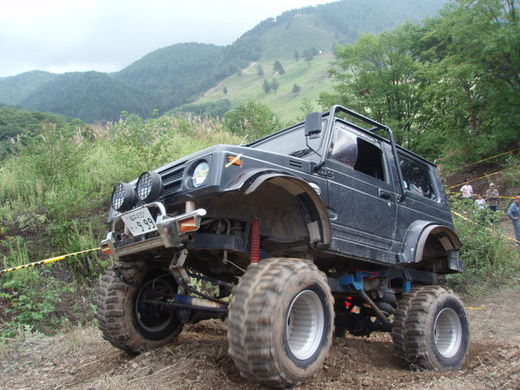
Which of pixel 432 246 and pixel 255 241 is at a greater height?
pixel 255 241

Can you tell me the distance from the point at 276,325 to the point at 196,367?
1.08 m

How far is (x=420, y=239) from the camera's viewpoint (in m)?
4.70

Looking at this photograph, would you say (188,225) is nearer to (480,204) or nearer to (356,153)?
(356,153)

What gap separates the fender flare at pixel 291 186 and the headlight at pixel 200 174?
0.76ft

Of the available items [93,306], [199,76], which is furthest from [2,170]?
[199,76]

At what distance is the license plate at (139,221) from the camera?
3383 millimetres

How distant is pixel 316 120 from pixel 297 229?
3.03 ft

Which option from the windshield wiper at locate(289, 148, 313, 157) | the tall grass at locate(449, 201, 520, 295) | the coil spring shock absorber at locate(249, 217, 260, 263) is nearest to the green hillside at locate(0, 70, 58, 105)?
the tall grass at locate(449, 201, 520, 295)

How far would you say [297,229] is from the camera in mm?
3889

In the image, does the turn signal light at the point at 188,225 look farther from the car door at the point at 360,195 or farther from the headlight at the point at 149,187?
the car door at the point at 360,195

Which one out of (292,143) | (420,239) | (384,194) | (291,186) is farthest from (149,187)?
(420,239)

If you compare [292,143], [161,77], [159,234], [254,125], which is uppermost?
[161,77]

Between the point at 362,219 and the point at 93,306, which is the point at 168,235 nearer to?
the point at 362,219

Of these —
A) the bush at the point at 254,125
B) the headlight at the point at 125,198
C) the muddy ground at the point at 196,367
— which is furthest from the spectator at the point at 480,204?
the headlight at the point at 125,198
